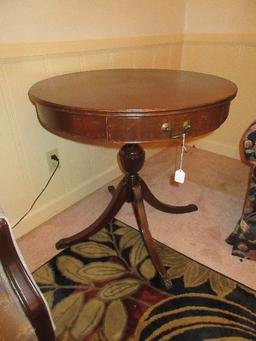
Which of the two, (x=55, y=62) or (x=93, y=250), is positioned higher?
(x=55, y=62)

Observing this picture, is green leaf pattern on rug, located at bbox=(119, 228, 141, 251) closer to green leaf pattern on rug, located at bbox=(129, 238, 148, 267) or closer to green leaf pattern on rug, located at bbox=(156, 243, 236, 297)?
green leaf pattern on rug, located at bbox=(129, 238, 148, 267)

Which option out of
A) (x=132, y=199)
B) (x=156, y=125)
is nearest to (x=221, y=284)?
(x=132, y=199)

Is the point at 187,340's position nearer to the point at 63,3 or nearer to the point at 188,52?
the point at 63,3

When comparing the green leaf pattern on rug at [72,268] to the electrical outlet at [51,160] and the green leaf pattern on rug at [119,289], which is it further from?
the electrical outlet at [51,160]

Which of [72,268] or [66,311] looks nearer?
[66,311]

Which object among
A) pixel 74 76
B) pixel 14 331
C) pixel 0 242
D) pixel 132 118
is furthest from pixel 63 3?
pixel 14 331

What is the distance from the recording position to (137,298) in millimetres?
1034

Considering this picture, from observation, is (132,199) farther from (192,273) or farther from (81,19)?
(81,19)

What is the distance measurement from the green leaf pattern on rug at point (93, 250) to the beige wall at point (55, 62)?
1.07 ft

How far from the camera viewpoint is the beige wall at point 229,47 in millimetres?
1703

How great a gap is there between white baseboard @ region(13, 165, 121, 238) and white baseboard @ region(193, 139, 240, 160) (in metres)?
0.89

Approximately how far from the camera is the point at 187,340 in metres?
0.89

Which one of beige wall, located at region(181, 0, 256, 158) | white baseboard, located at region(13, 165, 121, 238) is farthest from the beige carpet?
beige wall, located at region(181, 0, 256, 158)

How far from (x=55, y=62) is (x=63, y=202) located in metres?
0.80
